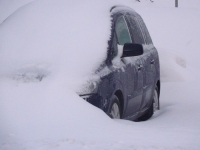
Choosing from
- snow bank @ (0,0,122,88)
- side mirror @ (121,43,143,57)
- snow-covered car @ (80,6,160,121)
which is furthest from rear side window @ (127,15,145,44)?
side mirror @ (121,43,143,57)

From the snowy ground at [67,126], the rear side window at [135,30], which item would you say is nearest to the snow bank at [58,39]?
the snowy ground at [67,126]

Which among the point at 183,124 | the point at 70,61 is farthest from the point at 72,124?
the point at 183,124

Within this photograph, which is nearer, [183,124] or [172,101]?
[183,124]

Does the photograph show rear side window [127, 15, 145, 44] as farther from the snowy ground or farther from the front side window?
the snowy ground

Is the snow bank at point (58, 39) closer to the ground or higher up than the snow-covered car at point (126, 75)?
higher up

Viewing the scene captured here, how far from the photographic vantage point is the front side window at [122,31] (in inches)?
246

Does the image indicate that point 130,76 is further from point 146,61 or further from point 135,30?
point 135,30

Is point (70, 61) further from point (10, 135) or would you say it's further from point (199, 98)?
Result: point (199, 98)

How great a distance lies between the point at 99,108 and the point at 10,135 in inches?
45.0

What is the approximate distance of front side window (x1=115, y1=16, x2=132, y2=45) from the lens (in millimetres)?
6250

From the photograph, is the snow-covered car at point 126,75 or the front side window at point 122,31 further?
the front side window at point 122,31

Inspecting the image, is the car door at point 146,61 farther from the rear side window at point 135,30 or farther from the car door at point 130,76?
the car door at point 130,76

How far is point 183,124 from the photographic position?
570 cm

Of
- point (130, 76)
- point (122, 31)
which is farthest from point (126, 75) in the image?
point (122, 31)
